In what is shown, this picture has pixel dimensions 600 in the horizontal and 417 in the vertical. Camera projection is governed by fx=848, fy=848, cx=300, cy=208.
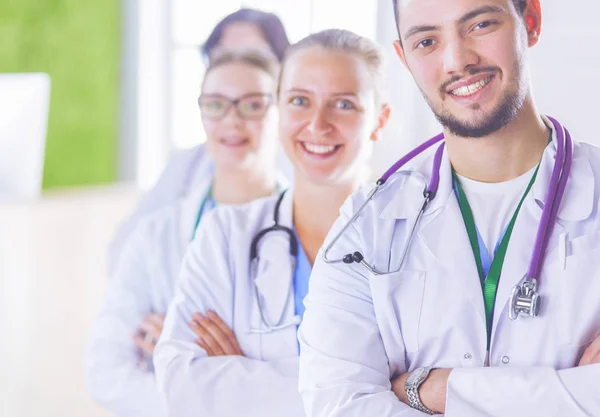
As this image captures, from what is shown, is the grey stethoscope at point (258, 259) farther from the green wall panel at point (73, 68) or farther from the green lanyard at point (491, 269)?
the green wall panel at point (73, 68)

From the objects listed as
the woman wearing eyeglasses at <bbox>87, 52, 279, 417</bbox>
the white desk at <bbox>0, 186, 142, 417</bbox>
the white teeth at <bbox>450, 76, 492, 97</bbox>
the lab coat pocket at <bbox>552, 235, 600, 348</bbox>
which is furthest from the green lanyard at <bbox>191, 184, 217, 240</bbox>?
the lab coat pocket at <bbox>552, 235, 600, 348</bbox>

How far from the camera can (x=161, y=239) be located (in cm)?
156

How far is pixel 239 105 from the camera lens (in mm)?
1457

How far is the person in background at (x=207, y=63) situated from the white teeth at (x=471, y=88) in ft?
1.24

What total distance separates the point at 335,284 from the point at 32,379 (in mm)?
1213

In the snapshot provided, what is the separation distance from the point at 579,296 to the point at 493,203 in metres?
0.16

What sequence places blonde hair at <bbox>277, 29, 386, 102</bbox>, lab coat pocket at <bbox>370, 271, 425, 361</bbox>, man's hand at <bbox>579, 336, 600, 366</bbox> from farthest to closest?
blonde hair at <bbox>277, 29, 386, 102</bbox> → lab coat pocket at <bbox>370, 271, 425, 361</bbox> → man's hand at <bbox>579, 336, 600, 366</bbox>

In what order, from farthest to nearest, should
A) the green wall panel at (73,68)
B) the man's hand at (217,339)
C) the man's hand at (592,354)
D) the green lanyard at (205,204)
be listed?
the green wall panel at (73,68), the green lanyard at (205,204), the man's hand at (217,339), the man's hand at (592,354)

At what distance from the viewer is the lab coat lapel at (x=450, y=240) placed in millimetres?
1098

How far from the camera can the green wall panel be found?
1.93m

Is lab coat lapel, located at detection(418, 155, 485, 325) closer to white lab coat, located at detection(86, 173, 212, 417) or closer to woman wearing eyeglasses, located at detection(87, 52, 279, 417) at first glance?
woman wearing eyeglasses, located at detection(87, 52, 279, 417)

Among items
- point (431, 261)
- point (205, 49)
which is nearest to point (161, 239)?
point (205, 49)

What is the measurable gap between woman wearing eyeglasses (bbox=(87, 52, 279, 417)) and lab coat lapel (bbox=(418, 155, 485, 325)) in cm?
36

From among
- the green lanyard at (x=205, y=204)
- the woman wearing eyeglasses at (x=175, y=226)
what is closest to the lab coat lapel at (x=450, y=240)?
the woman wearing eyeglasses at (x=175, y=226)
